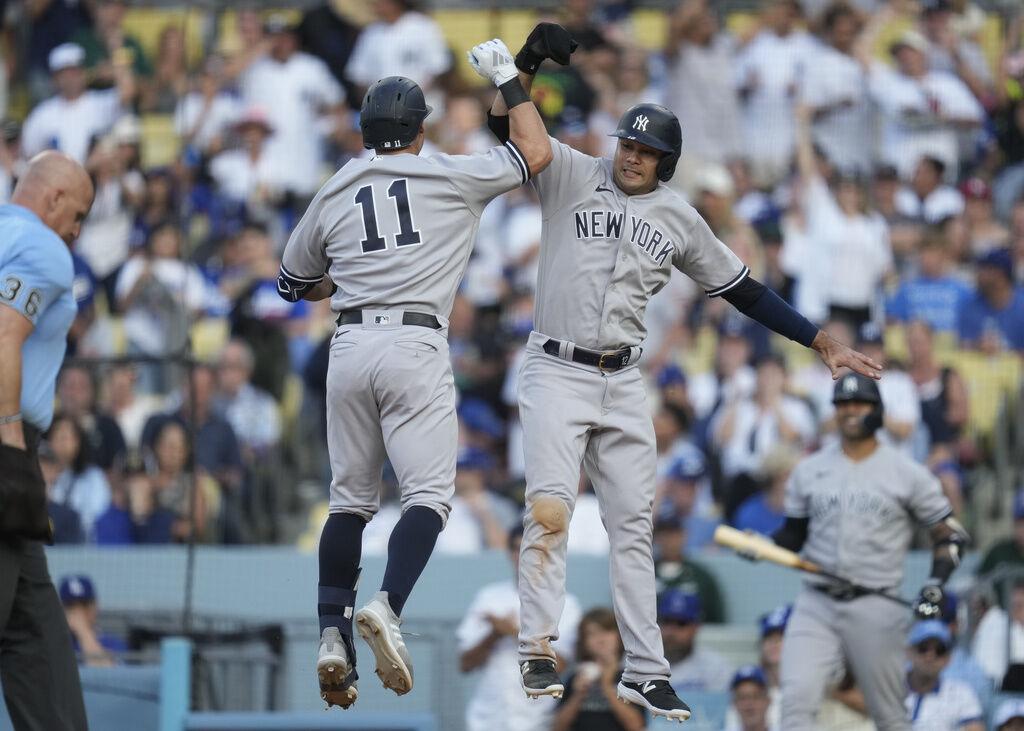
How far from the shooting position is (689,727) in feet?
34.6

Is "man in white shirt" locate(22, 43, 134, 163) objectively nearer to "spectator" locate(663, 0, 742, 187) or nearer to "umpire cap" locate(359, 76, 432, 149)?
"spectator" locate(663, 0, 742, 187)

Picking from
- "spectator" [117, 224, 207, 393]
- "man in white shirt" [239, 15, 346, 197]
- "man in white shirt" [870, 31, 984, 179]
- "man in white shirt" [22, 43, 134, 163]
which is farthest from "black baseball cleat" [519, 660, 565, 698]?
"man in white shirt" [22, 43, 134, 163]

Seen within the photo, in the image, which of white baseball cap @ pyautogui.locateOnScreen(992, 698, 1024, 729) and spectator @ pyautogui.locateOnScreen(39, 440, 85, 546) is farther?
spectator @ pyautogui.locateOnScreen(39, 440, 85, 546)

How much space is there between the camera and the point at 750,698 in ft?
33.3

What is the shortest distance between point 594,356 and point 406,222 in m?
0.94

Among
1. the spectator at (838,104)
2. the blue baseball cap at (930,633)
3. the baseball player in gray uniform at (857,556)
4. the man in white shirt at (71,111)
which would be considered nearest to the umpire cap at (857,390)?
the baseball player in gray uniform at (857,556)

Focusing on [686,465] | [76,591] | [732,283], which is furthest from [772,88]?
[732,283]

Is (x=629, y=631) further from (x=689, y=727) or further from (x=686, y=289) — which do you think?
(x=686, y=289)

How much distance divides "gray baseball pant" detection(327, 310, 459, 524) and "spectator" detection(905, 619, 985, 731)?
4.19m

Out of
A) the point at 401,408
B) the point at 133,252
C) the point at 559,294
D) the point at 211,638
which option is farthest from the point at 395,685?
the point at 133,252

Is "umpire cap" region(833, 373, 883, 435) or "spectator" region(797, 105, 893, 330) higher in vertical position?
"spectator" region(797, 105, 893, 330)

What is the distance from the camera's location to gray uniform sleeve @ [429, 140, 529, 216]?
7.00 metres

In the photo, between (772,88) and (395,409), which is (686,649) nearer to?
(395,409)

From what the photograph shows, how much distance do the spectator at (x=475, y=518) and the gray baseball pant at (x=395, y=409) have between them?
16.0 feet
